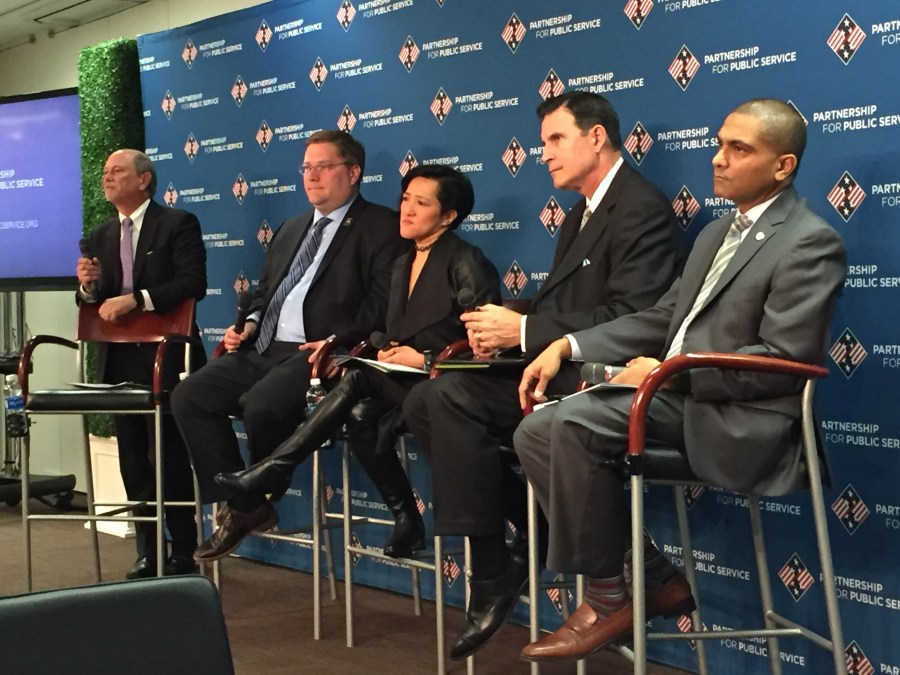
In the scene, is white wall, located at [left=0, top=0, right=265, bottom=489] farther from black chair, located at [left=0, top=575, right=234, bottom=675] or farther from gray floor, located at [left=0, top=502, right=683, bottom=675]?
black chair, located at [left=0, top=575, right=234, bottom=675]

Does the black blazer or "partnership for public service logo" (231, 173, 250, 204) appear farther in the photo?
"partnership for public service logo" (231, 173, 250, 204)

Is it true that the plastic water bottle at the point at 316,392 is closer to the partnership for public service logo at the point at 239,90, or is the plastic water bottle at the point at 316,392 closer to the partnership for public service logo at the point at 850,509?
the partnership for public service logo at the point at 850,509

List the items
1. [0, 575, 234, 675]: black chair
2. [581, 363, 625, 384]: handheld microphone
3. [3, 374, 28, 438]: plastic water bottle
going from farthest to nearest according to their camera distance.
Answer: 1. [3, 374, 28, 438]: plastic water bottle
2. [581, 363, 625, 384]: handheld microphone
3. [0, 575, 234, 675]: black chair

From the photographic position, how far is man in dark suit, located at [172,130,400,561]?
4.06 m

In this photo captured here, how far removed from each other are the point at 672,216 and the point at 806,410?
2.80 ft

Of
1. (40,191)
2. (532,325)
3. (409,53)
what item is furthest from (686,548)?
(40,191)

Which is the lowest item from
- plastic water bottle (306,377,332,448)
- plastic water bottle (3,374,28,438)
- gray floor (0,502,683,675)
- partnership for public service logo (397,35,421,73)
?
gray floor (0,502,683,675)

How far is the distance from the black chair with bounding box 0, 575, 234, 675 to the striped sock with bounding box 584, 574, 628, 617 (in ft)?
5.41

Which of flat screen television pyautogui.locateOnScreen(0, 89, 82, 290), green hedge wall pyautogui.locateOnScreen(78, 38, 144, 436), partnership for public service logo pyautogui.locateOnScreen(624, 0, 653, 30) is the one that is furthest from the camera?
flat screen television pyautogui.locateOnScreen(0, 89, 82, 290)

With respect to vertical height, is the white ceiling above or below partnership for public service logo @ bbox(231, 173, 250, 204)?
above

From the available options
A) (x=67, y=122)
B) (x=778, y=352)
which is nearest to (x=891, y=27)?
(x=778, y=352)

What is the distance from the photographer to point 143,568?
4.73 meters

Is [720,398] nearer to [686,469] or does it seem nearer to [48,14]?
[686,469]

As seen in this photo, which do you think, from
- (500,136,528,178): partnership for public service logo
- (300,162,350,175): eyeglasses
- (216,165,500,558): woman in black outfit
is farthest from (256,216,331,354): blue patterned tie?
(500,136,528,178): partnership for public service logo
